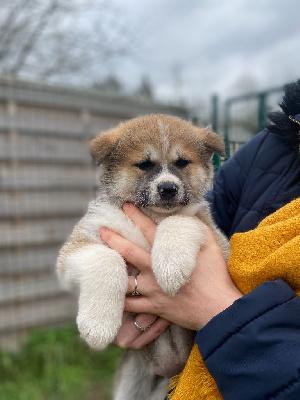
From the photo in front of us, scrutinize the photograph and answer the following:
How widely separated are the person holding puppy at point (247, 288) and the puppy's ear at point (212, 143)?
10cm

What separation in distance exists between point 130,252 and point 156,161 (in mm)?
592

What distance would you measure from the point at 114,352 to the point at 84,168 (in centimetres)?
258

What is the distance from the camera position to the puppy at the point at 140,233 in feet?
6.33

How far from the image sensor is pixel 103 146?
2479mm

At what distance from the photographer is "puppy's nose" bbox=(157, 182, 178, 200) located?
2160 millimetres

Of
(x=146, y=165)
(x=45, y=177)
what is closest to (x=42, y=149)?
(x=45, y=177)

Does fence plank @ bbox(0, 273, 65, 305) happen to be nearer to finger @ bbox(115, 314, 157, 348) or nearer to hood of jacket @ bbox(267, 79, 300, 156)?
finger @ bbox(115, 314, 157, 348)

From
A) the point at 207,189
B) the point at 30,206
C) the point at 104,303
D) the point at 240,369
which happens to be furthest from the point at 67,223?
the point at 240,369

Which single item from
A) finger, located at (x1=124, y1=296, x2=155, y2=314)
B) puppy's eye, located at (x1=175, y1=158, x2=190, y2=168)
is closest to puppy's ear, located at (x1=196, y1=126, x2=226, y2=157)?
puppy's eye, located at (x1=175, y1=158, x2=190, y2=168)

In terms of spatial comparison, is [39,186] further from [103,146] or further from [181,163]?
[181,163]

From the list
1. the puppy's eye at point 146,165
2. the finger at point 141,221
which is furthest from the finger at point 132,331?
the puppy's eye at point 146,165

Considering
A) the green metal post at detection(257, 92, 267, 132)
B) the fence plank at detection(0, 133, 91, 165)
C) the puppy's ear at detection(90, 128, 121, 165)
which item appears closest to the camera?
the puppy's ear at detection(90, 128, 121, 165)

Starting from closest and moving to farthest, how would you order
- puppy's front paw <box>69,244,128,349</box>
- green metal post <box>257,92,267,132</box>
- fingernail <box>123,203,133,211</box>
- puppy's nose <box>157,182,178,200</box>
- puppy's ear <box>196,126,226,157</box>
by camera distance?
puppy's front paw <box>69,244,128,349</box>, puppy's nose <box>157,182,178,200</box>, fingernail <box>123,203,133,211</box>, puppy's ear <box>196,126,226,157</box>, green metal post <box>257,92,267,132</box>

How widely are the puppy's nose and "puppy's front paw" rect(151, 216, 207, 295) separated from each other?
128 mm
